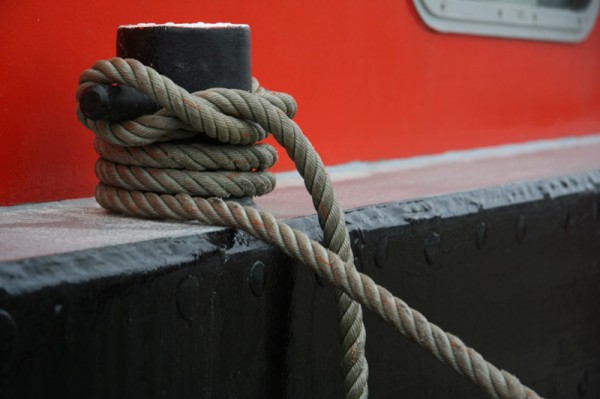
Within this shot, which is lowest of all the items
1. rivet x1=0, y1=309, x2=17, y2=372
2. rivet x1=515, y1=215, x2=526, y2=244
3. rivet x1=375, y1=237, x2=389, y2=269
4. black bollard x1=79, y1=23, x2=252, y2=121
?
rivet x1=515, y1=215, x2=526, y2=244

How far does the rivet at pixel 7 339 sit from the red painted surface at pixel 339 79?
1.77ft

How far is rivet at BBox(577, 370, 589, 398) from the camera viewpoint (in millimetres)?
2309

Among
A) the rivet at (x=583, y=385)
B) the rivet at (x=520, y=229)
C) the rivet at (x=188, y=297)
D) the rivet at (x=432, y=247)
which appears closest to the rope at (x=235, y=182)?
the rivet at (x=188, y=297)

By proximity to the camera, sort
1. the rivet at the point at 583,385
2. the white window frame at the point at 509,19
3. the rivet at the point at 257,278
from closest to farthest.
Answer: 1. the rivet at the point at 257,278
2. the rivet at the point at 583,385
3. the white window frame at the point at 509,19

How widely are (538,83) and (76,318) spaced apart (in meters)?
2.14

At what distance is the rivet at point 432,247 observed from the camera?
1760 millimetres

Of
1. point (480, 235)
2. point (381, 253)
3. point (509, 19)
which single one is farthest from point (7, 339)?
point (509, 19)

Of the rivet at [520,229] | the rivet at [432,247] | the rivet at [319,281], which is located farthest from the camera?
the rivet at [520,229]

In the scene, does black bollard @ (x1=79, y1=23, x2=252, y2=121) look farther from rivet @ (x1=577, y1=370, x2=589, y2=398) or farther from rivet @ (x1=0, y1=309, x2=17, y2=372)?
rivet @ (x1=577, y1=370, x2=589, y2=398)

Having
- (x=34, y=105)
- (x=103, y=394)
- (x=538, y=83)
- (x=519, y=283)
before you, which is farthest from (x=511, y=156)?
(x=103, y=394)

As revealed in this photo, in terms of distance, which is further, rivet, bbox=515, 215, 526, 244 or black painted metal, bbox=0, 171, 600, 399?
rivet, bbox=515, 215, 526, 244

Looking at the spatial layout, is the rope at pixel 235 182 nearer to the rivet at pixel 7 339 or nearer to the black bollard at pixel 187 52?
the black bollard at pixel 187 52

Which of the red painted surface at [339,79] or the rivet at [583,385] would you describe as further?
the rivet at [583,385]

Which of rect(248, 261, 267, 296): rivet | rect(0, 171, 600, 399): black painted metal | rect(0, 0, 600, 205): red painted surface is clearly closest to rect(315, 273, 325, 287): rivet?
rect(0, 171, 600, 399): black painted metal
